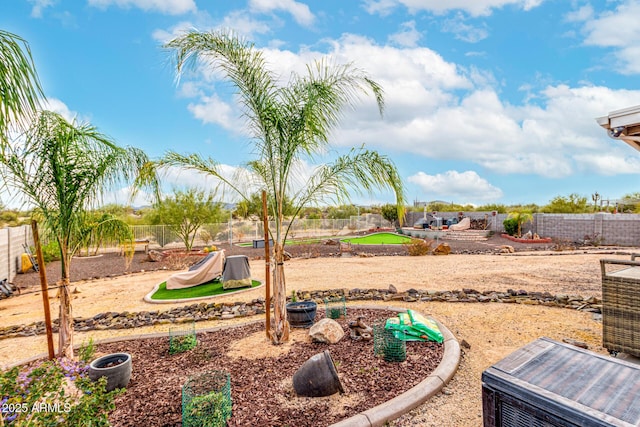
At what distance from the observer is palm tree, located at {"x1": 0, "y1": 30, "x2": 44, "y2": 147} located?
1582 millimetres

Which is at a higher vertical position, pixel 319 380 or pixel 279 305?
pixel 279 305

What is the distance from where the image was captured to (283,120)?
13.7ft

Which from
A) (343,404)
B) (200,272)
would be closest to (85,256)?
(200,272)

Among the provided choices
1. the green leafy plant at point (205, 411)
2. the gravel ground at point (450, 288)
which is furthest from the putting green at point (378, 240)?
the green leafy plant at point (205, 411)

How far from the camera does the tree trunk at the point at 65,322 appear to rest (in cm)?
391

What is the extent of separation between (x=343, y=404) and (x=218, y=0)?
18.7 ft

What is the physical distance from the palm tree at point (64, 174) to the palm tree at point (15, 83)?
2.18 meters

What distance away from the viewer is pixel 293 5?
20.3ft

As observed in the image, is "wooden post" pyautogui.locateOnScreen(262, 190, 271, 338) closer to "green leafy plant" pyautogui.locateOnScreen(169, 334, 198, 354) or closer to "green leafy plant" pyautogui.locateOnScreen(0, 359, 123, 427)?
"green leafy plant" pyautogui.locateOnScreen(169, 334, 198, 354)

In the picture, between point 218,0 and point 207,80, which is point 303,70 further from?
point 218,0

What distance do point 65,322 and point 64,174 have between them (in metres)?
1.80

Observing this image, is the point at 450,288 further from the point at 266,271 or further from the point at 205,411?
the point at 205,411

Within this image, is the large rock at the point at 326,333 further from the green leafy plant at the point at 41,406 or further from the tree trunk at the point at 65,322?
the tree trunk at the point at 65,322

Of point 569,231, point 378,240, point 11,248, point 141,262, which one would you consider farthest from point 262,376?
point 569,231
